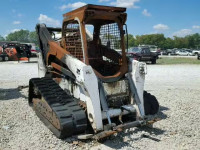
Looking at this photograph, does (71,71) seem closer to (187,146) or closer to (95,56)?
(95,56)

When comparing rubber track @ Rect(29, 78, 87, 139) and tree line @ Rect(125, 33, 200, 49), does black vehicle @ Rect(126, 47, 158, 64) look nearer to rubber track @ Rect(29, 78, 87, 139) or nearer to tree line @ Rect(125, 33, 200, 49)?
rubber track @ Rect(29, 78, 87, 139)

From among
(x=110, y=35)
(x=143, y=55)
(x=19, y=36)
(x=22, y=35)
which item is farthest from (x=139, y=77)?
(x=22, y=35)

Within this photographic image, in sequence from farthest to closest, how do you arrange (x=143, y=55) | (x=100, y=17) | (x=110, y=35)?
(x=143, y=55) → (x=110, y=35) → (x=100, y=17)

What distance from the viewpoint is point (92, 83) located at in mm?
4918

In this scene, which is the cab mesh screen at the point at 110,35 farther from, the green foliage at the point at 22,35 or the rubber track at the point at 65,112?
the green foliage at the point at 22,35

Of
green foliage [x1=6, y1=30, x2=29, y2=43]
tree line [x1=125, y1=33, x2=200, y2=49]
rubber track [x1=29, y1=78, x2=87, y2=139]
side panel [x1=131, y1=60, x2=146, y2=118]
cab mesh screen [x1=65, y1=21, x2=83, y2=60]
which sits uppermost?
green foliage [x1=6, y1=30, x2=29, y2=43]

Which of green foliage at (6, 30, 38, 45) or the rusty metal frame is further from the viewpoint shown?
green foliage at (6, 30, 38, 45)

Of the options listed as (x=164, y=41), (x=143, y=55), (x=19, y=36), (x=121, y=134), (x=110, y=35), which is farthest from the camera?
(x=19, y=36)

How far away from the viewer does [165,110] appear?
7.09m

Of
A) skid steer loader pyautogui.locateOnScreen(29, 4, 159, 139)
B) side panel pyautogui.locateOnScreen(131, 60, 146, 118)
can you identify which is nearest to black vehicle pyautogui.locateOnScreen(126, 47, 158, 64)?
skid steer loader pyautogui.locateOnScreen(29, 4, 159, 139)

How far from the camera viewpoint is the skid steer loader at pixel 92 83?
4895 millimetres

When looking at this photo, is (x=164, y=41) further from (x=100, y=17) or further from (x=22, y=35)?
(x=100, y=17)

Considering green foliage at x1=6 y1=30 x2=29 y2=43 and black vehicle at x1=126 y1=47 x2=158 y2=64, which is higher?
green foliage at x1=6 y1=30 x2=29 y2=43

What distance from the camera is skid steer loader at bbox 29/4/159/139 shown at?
489 centimetres
